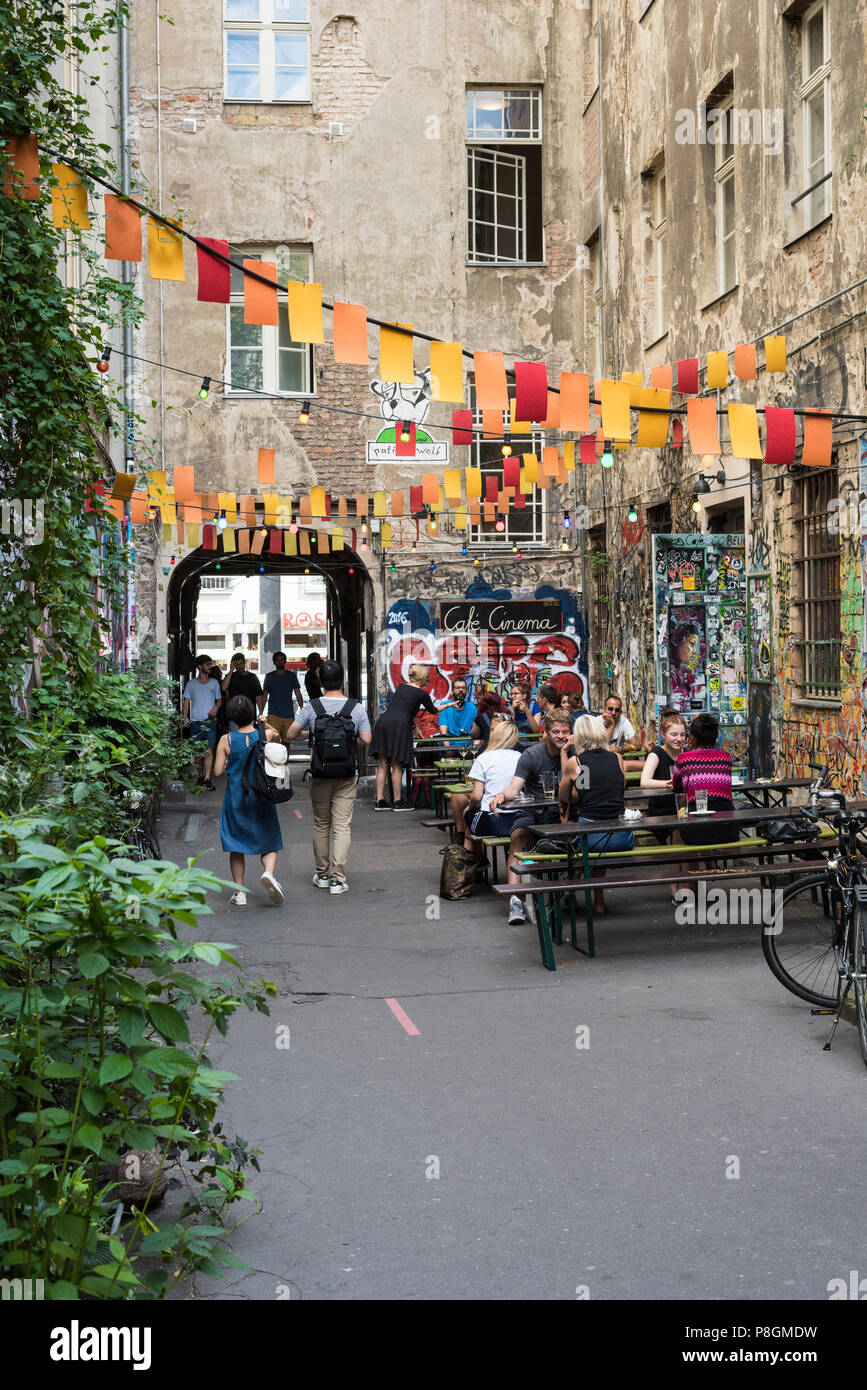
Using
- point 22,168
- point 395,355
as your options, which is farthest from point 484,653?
point 22,168

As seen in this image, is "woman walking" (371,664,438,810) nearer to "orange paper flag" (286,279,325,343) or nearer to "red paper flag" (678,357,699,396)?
"red paper flag" (678,357,699,396)

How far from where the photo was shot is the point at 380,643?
21.4m

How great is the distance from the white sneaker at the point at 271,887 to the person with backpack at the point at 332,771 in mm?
678

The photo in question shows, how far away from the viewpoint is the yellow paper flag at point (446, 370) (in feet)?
30.5

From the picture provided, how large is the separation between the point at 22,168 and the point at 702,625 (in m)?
8.82

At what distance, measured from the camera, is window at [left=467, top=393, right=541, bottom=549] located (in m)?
21.6

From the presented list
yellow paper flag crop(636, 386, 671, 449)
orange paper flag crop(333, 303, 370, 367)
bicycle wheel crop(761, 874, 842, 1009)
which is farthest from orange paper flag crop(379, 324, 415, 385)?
bicycle wheel crop(761, 874, 842, 1009)

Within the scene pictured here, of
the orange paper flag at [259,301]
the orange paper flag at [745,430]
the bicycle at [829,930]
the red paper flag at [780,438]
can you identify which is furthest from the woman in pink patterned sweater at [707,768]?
the orange paper flag at [259,301]

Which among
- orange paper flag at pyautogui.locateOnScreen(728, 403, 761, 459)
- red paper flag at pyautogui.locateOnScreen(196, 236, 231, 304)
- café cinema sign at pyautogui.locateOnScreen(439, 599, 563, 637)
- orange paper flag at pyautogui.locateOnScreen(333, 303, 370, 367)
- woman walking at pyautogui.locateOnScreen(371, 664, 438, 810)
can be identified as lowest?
woman walking at pyautogui.locateOnScreen(371, 664, 438, 810)

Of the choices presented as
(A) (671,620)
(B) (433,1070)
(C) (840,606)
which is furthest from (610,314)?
(B) (433,1070)

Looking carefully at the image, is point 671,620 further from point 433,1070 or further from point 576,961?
point 433,1070

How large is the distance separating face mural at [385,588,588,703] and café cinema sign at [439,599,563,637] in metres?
0.08

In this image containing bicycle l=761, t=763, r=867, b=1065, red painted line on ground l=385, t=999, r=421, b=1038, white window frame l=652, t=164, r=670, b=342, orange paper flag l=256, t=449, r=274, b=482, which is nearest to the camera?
bicycle l=761, t=763, r=867, b=1065

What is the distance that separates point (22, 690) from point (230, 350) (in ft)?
48.7
